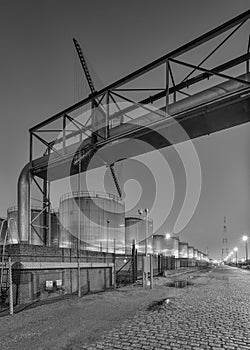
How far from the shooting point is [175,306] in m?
11.3

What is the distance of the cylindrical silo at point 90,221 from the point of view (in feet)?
103

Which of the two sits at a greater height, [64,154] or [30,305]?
[64,154]

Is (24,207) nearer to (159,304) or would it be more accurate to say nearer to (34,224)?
(159,304)

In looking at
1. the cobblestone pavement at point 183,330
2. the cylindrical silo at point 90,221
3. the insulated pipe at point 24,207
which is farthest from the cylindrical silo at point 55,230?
the cobblestone pavement at point 183,330

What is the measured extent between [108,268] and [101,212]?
1330 cm

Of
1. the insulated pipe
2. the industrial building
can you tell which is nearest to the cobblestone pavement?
the industrial building

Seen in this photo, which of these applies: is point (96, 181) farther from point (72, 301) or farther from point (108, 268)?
point (72, 301)

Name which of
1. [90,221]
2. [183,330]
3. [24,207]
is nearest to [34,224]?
[90,221]

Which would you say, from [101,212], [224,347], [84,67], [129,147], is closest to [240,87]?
[129,147]

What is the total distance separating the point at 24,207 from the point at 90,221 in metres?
14.4

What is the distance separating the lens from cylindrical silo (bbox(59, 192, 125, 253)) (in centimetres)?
3136

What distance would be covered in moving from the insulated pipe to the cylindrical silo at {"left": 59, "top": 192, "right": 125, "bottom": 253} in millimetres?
11878

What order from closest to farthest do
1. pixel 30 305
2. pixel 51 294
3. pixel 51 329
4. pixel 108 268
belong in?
pixel 51 329
pixel 30 305
pixel 51 294
pixel 108 268

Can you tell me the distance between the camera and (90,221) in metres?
32.0
